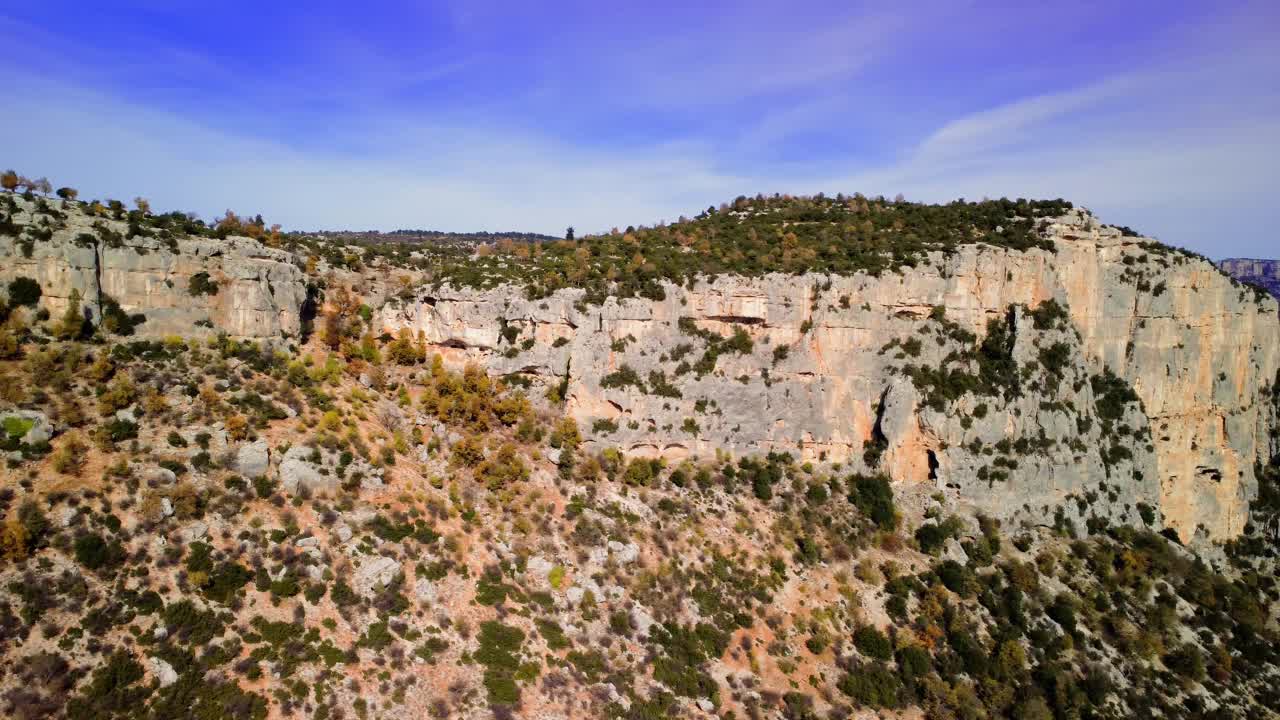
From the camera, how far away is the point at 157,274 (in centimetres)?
3741

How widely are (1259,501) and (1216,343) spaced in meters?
13.7

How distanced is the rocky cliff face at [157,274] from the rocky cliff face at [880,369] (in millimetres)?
7814

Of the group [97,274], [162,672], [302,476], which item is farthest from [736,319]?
[97,274]

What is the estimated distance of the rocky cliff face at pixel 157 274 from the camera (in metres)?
34.3

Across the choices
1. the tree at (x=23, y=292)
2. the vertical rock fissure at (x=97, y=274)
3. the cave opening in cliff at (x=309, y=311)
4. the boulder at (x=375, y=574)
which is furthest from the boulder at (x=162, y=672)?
the cave opening in cliff at (x=309, y=311)

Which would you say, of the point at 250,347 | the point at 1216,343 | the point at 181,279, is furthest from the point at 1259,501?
the point at 181,279

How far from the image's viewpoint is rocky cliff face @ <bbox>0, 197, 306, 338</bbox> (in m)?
34.3

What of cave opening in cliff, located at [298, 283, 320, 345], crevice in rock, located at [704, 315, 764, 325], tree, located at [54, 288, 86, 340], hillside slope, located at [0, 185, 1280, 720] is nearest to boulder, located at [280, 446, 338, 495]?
hillside slope, located at [0, 185, 1280, 720]

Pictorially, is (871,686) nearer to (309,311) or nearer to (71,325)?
(309,311)

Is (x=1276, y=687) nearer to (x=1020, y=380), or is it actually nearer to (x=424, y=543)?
(x=1020, y=380)

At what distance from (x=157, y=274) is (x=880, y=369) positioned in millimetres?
44090

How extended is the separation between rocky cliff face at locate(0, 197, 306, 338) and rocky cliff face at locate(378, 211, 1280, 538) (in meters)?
7.81

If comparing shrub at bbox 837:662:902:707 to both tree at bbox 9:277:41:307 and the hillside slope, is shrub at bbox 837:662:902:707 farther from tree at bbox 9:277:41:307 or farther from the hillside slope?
tree at bbox 9:277:41:307

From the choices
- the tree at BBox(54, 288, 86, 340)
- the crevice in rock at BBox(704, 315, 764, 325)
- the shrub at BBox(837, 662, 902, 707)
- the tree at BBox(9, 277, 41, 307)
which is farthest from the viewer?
the crevice in rock at BBox(704, 315, 764, 325)
